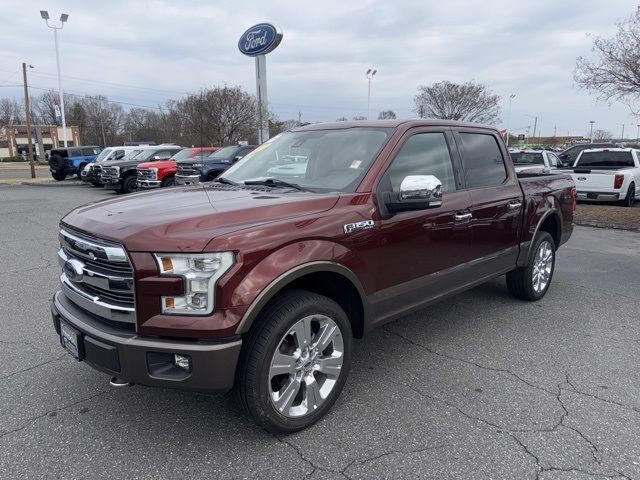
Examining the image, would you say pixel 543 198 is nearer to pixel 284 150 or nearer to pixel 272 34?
pixel 284 150

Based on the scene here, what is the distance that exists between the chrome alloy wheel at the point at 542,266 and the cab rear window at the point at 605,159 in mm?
10544

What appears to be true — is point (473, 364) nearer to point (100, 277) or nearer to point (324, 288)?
point (324, 288)

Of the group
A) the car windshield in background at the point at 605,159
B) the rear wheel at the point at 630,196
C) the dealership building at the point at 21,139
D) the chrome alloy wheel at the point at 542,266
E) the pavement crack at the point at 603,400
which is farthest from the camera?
the dealership building at the point at 21,139

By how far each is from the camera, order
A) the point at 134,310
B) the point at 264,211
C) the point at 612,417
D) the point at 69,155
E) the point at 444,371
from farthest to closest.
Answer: the point at 69,155
the point at 444,371
the point at 612,417
the point at 264,211
the point at 134,310

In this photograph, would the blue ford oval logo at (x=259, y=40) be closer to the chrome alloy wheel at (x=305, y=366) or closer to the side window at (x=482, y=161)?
the side window at (x=482, y=161)

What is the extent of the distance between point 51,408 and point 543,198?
4.90 m

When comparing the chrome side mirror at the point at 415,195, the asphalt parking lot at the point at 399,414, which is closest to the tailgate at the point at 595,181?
the asphalt parking lot at the point at 399,414

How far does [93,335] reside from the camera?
8.41 feet

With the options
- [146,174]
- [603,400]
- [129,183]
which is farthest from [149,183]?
[603,400]

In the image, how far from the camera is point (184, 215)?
2.63 m

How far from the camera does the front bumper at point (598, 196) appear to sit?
12.8m

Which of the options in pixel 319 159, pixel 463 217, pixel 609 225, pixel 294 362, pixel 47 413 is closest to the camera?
pixel 294 362

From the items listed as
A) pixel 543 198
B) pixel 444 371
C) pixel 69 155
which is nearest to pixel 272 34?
pixel 69 155

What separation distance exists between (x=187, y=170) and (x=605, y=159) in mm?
12720
